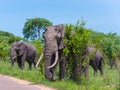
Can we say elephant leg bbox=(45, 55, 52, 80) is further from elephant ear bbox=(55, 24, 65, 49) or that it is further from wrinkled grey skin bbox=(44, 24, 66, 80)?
elephant ear bbox=(55, 24, 65, 49)

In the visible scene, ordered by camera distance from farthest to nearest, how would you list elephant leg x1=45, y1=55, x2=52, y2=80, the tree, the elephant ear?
the tree → the elephant ear → elephant leg x1=45, y1=55, x2=52, y2=80

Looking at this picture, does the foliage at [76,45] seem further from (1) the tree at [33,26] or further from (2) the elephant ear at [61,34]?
(1) the tree at [33,26]

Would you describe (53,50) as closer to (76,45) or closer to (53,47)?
(53,47)

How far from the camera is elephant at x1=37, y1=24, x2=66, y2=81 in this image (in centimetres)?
1448

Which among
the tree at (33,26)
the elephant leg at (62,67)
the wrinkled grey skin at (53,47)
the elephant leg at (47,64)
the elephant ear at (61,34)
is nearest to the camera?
the elephant leg at (47,64)

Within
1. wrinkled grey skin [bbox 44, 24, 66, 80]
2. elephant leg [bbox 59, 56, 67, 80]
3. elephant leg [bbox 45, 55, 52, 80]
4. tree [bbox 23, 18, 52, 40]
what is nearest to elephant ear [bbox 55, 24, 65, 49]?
wrinkled grey skin [bbox 44, 24, 66, 80]

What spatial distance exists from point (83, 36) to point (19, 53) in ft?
36.2

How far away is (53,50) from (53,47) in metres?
0.11

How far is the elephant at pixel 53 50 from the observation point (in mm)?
14484

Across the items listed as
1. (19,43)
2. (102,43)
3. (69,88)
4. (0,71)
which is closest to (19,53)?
(19,43)

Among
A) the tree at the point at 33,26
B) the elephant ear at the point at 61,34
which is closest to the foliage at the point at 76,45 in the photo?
the elephant ear at the point at 61,34

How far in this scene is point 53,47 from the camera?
14812mm

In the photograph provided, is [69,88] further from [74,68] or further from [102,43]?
[102,43]

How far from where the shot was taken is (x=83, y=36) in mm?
15664
